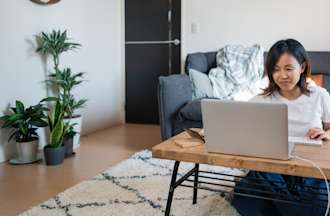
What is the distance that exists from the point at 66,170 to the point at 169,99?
1.03 meters

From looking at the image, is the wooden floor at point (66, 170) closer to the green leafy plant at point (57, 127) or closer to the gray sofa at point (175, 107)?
the green leafy plant at point (57, 127)

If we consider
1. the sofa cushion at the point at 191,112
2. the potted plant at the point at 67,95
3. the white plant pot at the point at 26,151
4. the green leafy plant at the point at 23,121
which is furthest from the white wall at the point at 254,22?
the white plant pot at the point at 26,151

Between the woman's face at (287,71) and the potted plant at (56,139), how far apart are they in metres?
1.94

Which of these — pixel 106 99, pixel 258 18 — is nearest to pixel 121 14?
pixel 106 99

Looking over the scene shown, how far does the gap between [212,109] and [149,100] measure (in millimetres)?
3387

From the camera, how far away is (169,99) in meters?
3.13

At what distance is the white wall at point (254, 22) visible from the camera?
3709 mm

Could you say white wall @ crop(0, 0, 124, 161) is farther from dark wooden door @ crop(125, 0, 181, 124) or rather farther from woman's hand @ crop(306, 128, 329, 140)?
woman's hand @ crop(306, 128, 329, 140)

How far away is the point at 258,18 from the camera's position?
3938mm

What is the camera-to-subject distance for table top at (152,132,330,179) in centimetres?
117

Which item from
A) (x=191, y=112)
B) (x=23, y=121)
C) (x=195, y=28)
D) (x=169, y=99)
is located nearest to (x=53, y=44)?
(x=23, y=121)

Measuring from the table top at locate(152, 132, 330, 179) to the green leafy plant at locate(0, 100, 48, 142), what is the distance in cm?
185

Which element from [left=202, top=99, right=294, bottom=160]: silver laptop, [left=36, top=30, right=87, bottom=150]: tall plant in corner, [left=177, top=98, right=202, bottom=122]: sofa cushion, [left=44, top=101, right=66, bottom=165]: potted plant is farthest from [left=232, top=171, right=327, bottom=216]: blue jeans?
[left=36, top=30, right=87, bottom=150]: tall plant in corner

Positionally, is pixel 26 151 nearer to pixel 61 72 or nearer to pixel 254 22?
pixel 61 72
